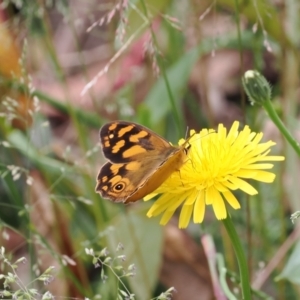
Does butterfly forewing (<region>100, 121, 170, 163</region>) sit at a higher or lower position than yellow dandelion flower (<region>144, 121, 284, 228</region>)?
higher

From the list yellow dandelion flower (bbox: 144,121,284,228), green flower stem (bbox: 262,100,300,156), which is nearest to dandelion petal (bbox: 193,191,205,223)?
yellow dandelion flower (bbox: 144,121,284,228)

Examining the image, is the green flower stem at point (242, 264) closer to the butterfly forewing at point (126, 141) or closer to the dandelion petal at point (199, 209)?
the dandelion petal at point (199, 209)

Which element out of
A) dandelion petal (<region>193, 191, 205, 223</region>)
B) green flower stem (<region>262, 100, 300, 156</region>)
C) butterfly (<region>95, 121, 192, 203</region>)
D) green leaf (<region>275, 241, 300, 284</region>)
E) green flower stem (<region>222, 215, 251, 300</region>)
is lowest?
green leaf (<region>275, 241, 300, 284</region>)

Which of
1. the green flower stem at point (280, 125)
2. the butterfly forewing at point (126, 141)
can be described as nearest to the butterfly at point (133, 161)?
the butterfly forewing at point (126, 141)

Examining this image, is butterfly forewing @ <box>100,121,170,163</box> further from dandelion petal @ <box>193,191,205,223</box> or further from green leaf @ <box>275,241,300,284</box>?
green leaf @ <box>275,241,300,284</box>

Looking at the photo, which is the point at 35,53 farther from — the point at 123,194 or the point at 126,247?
the point at 123,194

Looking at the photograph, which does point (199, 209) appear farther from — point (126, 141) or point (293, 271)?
point (293, 271)

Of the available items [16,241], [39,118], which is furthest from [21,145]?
[16,241]
